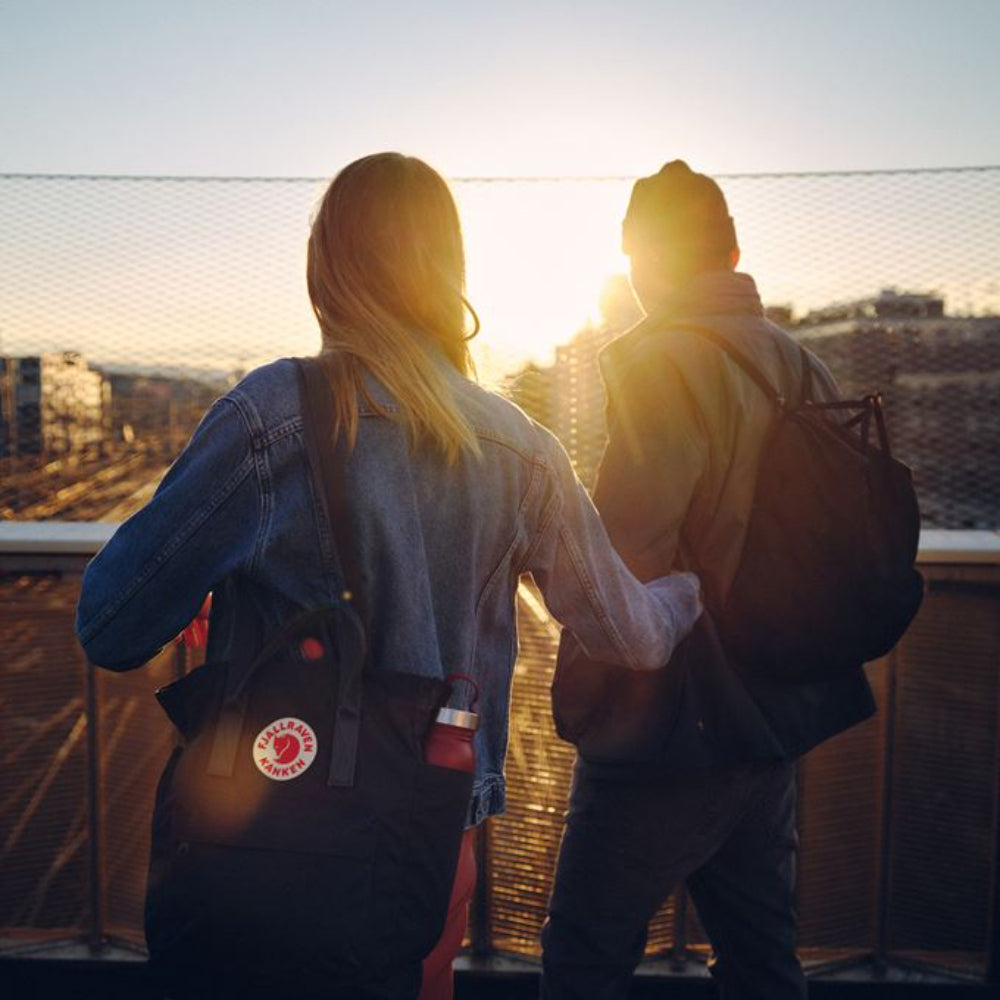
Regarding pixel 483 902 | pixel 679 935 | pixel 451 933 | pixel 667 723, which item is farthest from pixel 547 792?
pixel 451 933

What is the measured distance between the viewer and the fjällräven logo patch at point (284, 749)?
108 centimetres

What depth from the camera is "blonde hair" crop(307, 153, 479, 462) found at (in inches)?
48.9

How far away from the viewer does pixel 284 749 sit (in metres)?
1.08

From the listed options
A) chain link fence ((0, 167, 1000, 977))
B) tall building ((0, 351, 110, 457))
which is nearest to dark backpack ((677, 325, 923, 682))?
chain link fence ((0, 167, 1000, 977))

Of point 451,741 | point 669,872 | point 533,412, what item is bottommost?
point 669,872

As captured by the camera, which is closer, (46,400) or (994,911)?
(994,911)

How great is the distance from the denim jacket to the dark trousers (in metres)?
0.36

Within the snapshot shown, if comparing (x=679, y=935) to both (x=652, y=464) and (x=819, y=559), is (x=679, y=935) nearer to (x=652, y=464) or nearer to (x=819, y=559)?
(x=819, y=559)

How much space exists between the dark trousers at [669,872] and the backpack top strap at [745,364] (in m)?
0.62

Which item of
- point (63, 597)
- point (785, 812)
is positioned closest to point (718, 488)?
point (785, 812)

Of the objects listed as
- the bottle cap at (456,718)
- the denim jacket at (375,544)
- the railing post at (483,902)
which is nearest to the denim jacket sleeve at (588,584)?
the denim jacket at (375,544)

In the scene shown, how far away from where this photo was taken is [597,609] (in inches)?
56.9

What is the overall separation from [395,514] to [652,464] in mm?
582

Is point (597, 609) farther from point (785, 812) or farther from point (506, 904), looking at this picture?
point (506, 904)
